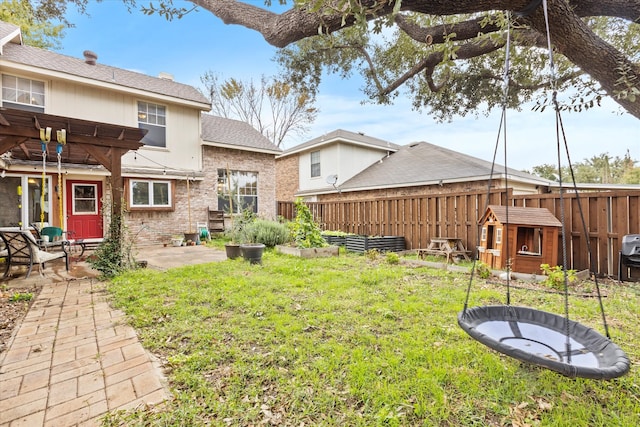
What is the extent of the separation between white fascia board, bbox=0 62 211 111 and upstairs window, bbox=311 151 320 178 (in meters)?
6.70

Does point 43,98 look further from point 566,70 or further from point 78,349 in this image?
point 566,70

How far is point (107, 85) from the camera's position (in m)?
9.87

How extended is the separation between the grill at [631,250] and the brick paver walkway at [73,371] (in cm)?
662

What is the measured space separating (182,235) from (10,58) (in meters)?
7.29

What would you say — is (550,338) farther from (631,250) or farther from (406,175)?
(406,175)

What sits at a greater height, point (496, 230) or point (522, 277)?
point (496, 230)


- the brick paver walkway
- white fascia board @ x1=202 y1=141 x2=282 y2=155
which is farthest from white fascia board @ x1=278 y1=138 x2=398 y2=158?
A: the brick paver walkway

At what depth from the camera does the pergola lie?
4.86m

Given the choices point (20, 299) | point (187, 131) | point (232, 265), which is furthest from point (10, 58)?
point (232, 265)

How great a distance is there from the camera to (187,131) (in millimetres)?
11836

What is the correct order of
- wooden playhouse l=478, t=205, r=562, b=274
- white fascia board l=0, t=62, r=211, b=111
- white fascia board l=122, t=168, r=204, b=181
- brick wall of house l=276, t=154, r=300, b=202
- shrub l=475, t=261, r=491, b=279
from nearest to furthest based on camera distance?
shrub l=475, t=261, r=491, b=279 < wooden playhouse l=478, t=205, r=562, b=274 < white fascia board l=0, t=62, r=211, b=111 < white fascia board l=122, t=168, r=204, b=181 < brick wall of house l=276, t=154, r=300, b=202

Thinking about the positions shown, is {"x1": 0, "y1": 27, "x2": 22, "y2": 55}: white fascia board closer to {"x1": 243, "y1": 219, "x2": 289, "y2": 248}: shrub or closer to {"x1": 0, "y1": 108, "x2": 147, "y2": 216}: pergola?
{"x1": 0, "y1": 108, "x2": 147, "y2": 216}: pergola

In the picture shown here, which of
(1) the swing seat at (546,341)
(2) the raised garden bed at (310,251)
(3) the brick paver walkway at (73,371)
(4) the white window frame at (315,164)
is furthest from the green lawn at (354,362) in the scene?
(4) the white window frame at (315,164)

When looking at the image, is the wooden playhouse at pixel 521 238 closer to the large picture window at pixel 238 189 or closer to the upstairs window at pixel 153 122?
the large picture window at pixel 238 189
